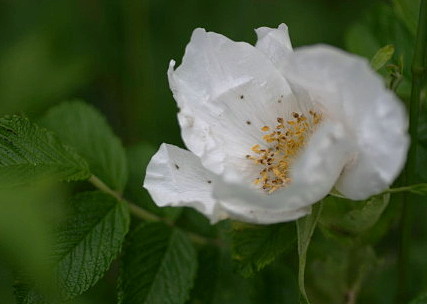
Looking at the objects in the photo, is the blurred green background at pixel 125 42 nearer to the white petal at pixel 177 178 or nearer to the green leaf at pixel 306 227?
the white petal at pixel 177 178

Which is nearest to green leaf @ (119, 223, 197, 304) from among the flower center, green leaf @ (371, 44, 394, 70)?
the flower center

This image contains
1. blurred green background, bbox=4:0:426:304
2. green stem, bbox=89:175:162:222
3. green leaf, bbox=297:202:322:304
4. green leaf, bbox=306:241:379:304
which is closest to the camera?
green leaf, bbox=297:202:322:304

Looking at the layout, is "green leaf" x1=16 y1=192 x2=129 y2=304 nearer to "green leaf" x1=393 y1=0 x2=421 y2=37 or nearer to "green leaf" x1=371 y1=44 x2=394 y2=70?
"green leaf" x1=371 y1=44 x2=394 y2=70

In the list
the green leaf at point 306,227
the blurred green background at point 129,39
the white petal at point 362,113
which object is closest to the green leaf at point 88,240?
the green leaf at point 306,227

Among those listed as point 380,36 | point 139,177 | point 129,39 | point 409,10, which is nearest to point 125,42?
point 129,39

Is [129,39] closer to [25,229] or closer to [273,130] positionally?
[273,130]

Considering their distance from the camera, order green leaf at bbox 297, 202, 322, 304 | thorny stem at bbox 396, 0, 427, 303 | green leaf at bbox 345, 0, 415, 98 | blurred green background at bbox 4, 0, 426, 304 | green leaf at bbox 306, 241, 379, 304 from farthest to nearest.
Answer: blurred green background at bbox 4, 0, 426, 304
green leaf at bbox 345, 0, 415, 98
green leaf at bbox 306, 241, 379, 304
thorny stem at bbox 396, 0, 427, 303
green leaf at bbox 297, 202, 322, 304
